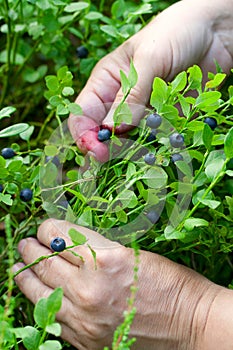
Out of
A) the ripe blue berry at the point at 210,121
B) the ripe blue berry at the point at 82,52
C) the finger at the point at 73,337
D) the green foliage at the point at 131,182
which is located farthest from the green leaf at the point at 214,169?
the ripe blue berry at the point at 82,52

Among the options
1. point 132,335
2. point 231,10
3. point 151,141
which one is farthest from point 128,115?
point 231,10

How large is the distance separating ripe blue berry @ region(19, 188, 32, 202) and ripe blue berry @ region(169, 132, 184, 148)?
1.12 feet

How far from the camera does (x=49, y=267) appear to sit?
1.37 m

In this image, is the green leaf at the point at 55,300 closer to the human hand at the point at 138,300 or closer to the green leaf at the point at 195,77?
the human hand at the point at 138,300

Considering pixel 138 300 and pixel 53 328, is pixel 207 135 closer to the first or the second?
pixel 138 300

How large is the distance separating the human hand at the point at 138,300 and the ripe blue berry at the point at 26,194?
0.53 ft

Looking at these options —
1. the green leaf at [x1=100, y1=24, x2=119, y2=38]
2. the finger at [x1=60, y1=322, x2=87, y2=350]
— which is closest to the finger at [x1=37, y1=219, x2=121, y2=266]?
the finger at [x1=60, y1=322, x2=87, y2=350]

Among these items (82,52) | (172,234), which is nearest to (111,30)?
(82,52)

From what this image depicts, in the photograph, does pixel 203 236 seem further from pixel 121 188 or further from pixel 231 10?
pixel 231 10

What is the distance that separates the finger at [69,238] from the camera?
4.18 ft

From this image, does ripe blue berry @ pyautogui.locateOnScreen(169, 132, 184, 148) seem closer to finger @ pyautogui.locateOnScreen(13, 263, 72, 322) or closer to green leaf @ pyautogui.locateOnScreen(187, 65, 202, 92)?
green leaf @ pyautogui.locateOnScreen(187, 65, 202, 92)

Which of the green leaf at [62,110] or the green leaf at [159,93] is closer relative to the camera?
the green leaf at [159,93]

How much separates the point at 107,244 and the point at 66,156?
0.26 meters

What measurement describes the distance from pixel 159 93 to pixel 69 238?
37 centimetres
